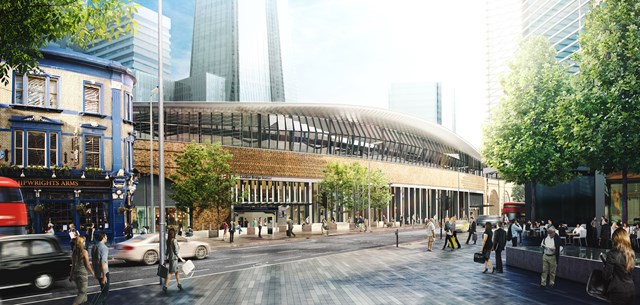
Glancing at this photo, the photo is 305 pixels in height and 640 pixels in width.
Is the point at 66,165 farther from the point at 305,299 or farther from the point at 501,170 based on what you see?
the point at 501,170

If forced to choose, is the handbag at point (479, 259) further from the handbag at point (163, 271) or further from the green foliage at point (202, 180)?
the green foliage at point (202, 180)

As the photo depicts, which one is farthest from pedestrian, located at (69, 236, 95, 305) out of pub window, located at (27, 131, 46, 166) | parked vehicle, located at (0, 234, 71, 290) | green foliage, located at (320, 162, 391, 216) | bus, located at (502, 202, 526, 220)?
bus, located at (502, 202, 526, 220)

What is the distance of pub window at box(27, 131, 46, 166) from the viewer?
106 ft

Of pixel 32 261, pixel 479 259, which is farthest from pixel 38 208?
pixel 479 259

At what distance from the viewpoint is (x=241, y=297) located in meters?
14.5

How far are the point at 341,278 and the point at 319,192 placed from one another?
1784 inches

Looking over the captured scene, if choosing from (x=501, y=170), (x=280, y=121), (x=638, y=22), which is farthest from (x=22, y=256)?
(x=280, y=121)

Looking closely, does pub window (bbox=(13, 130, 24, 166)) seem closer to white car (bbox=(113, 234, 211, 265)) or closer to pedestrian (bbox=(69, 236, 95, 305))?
white car (bbox=(113, 234, 211, 265))

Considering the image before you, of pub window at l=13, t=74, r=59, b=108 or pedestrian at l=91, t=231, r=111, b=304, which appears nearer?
pedestrian at l=91, t=231, r=111, b=304

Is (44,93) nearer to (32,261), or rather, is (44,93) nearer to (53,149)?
(53,149)

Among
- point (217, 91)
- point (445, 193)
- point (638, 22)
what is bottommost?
point (445, 193)

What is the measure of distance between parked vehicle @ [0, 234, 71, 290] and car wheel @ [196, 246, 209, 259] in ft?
28.3

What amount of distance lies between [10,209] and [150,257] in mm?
5972

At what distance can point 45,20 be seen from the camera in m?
13.1
